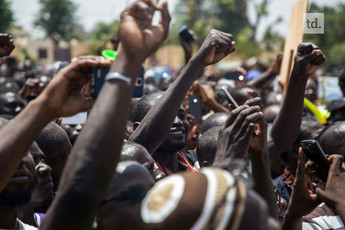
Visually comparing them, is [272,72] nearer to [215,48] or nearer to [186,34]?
[186,34]

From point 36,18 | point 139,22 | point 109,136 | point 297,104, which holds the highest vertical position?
point 139,22

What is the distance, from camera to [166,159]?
4305 millimetres

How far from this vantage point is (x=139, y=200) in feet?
8.06

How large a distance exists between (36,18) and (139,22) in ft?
201

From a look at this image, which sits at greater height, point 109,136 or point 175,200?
point 109,136

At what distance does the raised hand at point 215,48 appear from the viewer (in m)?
3.54

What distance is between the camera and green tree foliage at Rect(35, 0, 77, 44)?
5616 centimetres

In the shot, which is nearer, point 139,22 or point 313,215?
point 139,22

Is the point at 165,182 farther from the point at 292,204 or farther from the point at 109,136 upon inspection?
the point at 292,204

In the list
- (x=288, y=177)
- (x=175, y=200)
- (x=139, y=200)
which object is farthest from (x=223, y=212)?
(x=288, y=177)

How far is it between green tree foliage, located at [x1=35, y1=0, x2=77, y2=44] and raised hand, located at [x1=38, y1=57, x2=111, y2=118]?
54.2 m

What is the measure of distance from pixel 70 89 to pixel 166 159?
1.98m

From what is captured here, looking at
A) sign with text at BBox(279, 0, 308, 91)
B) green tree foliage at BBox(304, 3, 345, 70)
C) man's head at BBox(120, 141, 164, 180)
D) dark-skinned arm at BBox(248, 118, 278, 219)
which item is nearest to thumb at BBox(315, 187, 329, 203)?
dark-skinned arm at BBox(248, 118, 278, 219)

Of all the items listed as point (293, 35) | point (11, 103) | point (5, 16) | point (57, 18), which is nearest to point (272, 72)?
point (293, 35)
